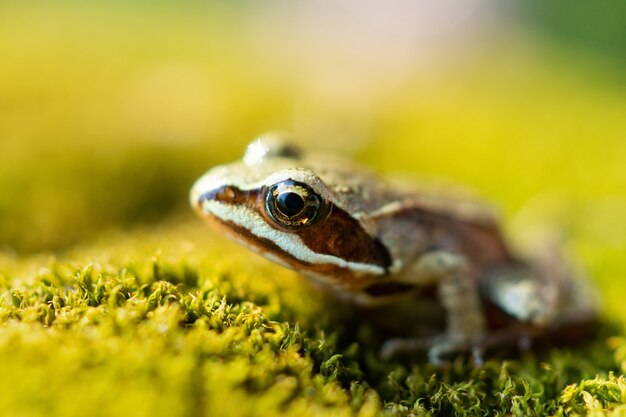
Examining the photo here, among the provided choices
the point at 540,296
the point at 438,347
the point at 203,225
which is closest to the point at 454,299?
the point at 438,347

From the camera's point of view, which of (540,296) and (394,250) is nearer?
(394,250)

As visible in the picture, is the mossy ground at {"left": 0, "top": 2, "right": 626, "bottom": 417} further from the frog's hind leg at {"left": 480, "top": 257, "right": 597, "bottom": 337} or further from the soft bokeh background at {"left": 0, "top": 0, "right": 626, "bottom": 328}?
the frog's hind leg at {"left": 480, "top": 257, "right": 597, "bottom": 337}

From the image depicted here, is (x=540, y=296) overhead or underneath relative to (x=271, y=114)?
A: underneath

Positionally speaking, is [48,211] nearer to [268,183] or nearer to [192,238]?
[192,238]

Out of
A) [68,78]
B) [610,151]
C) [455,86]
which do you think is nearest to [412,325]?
[610,151]

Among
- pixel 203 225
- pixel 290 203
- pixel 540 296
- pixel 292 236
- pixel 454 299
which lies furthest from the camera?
pixel 203 225

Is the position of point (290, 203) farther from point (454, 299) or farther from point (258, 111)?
point (258, 111)

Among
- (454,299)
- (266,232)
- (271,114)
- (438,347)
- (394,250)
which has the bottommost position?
(438,347)
